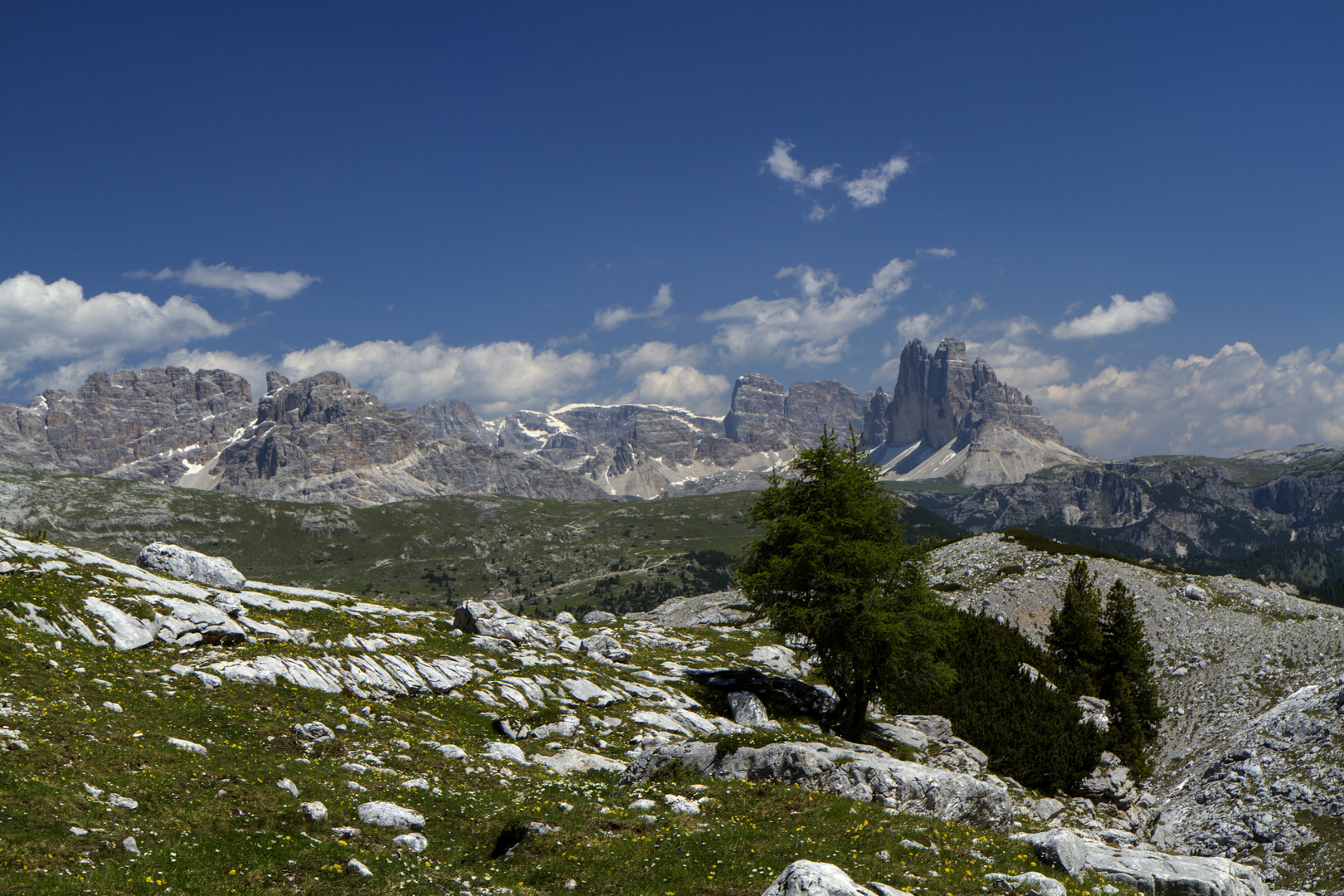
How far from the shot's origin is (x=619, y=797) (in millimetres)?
21469

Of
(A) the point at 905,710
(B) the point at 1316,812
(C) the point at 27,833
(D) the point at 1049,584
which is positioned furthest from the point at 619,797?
(D) the point at 1049,584

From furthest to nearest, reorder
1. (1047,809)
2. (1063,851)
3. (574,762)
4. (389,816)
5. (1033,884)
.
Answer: (1047,809) → (574,762) → (389,816) → (1063,851) → (1033,884)

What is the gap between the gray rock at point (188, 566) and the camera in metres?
39.7

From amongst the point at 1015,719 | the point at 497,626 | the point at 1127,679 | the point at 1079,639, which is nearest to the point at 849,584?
the point at 1015,719

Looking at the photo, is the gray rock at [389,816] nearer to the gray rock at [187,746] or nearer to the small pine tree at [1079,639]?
the gray rock at [187,746]

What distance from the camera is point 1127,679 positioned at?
59781 millimetres

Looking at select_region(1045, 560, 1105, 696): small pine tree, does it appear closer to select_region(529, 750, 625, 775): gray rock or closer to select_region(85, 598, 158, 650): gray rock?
select_region(529, 750, 625, 775): gray rock

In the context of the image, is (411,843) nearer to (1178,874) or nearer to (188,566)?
(1178,874)

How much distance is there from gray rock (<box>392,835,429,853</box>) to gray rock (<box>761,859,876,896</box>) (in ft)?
29.0

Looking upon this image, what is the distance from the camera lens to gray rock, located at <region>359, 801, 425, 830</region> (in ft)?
60.6

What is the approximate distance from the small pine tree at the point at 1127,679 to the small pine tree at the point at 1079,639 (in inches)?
37.3

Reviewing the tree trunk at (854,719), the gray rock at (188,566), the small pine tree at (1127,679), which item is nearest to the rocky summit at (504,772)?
the gray rock at (188,566)

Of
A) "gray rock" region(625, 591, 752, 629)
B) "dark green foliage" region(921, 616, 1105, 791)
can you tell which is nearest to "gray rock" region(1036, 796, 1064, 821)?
"dark green foliage" region(921, 616, 1105, 791)

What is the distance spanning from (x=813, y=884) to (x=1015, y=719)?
37574 millimetres
